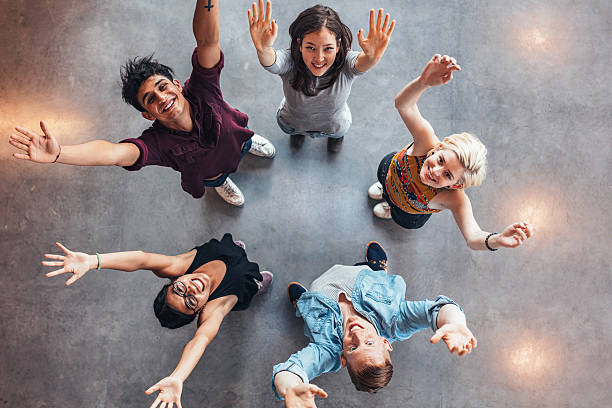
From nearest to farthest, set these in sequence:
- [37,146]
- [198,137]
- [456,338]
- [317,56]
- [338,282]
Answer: [37,146] < [456,338] < [317,56] < [198,137] < [338,282]

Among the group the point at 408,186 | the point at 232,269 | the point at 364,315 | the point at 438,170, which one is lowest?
the point at 364,315

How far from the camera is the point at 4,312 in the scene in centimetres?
382

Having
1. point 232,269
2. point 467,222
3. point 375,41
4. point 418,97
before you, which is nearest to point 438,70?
point 418,97

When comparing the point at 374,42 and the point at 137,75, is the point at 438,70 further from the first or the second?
the point at 137,75

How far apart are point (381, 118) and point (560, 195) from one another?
1.81 metres

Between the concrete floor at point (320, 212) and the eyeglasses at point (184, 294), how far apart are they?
1124mm

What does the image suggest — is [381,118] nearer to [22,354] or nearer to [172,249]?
[172,249]

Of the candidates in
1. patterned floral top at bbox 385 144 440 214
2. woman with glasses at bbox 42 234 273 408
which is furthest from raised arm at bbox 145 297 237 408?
patterned floral top at bbox 385 144 440 214

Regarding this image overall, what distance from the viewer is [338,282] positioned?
325cm

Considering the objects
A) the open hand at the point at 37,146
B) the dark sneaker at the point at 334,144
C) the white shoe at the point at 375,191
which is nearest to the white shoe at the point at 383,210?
the white shoe at the point at 375,191

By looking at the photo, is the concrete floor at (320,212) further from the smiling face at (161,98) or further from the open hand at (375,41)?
the smiling face at (161,98)

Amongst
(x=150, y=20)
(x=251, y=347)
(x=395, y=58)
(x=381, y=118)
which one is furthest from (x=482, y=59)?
(x=251, y=347)

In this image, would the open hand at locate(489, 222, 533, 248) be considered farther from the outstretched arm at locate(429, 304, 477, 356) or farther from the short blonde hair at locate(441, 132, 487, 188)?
the outstretched arm at locate(429, 304, 477, 356)

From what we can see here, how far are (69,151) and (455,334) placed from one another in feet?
7.39
